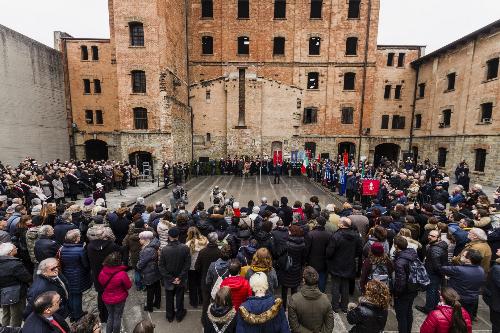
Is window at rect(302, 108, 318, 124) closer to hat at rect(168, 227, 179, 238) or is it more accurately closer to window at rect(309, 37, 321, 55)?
window at rect(309, 37, 321, 55)

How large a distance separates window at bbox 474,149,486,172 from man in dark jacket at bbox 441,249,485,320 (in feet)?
62.6

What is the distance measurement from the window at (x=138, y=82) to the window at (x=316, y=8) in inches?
677

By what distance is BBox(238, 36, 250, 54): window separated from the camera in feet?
88.6

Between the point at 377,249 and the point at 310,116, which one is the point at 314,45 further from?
the point at 377,249

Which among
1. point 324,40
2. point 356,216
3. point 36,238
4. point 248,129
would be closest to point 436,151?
point 324,40

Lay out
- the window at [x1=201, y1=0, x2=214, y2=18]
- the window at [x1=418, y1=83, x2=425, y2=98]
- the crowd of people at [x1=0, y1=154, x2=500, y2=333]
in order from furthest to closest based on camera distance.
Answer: the window at [x1=201, y1=0, x2=214, y2=18], the window at [x1=418, y1=83, x2=425, y2=98], the crowd of people at [x1=0, y1=154, x2=500, y2=333]

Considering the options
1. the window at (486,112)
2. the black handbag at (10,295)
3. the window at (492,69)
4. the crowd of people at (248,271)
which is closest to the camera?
the crowd of people at (248,271)

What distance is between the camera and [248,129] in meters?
25.7

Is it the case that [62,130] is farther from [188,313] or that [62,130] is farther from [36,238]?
[188,313]

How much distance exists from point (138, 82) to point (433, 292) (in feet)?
69.1

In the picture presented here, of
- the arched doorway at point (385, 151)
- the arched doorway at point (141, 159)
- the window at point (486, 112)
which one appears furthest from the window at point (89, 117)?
the window at point (486, 112)

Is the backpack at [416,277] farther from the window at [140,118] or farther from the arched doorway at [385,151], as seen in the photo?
the arched doorway at [385,151]

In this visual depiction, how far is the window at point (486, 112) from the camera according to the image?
728 inches

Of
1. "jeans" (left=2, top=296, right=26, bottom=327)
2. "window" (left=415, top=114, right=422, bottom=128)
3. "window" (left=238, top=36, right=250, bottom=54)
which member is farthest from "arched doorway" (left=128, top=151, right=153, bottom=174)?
"window" (left=415, top=114, right=422, bottom=128)
